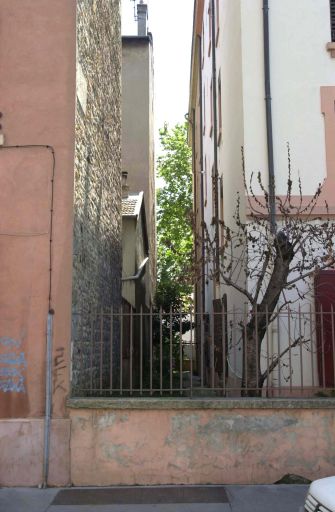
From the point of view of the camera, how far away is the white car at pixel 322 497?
165 inches

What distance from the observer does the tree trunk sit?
320 inches

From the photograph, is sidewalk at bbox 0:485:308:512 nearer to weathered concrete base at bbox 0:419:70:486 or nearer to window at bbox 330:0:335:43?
weathered concrete base at bbox 0:419:70:486

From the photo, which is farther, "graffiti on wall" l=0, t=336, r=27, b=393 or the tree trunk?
the tree trunk

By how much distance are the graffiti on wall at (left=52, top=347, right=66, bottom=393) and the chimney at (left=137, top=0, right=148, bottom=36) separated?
1949 centimetres

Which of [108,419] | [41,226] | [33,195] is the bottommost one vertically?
[108,419]

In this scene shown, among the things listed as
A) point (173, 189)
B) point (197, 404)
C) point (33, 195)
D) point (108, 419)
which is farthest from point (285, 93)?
point (173, 189)

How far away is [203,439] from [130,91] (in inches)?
646

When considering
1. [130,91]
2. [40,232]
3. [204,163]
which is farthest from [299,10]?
[130,91]

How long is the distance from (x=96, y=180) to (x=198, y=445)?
456 cm

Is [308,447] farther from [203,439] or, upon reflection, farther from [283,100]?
[283,100]

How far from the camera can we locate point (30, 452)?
7.41m

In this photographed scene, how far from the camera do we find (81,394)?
803 centimetres

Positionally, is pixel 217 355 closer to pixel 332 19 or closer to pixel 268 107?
pixel 268 107

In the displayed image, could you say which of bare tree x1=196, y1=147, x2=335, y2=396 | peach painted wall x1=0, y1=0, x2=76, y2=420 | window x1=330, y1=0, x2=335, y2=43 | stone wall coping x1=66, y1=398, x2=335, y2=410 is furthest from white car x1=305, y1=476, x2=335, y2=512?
window x1=330, y1=0, x2=335, y2=43
